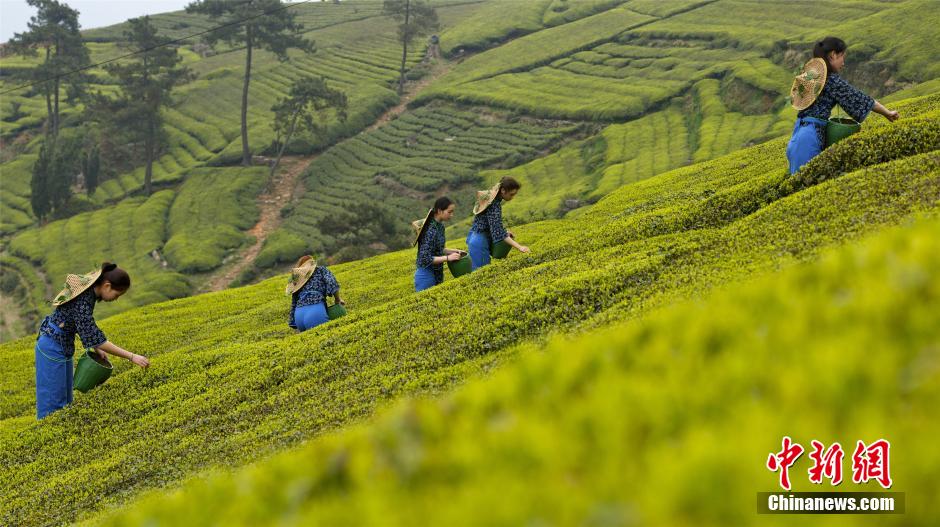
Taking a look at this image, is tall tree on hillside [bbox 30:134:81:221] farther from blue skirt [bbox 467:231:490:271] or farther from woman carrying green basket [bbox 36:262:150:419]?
blue skirt [bbox 467:231:490:271]

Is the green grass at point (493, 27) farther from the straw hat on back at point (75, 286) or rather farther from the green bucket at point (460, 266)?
the straw hat on back at point (75, 286)

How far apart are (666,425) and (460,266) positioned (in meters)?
10.9

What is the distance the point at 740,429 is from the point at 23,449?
33.5 ft

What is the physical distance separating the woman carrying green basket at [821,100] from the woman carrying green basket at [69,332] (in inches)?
371

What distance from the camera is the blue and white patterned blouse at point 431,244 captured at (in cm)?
1275

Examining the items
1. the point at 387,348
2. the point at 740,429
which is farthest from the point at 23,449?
the point at 740,429

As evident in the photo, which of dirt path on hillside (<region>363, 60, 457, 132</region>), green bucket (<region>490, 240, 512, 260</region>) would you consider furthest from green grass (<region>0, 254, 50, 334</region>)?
green bucket (<region>490, 240, 512, 260</region>)

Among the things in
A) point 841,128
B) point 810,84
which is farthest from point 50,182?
point 841,128

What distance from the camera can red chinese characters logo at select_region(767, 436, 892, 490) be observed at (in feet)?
7.48

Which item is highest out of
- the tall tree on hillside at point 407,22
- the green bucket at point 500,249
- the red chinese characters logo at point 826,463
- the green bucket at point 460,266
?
the tall tree on hillside at point 407,22

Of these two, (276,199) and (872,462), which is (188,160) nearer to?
(276,199)

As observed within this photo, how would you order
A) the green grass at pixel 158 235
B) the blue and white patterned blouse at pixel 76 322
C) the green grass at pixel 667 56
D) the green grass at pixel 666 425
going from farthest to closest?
the green grass at pixel 158 235, the green grass at pixel 667 56, the blue and white patterned blouse at pixel 76 322, the green grass at pixel 666 425

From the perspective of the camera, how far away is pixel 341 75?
82188mm

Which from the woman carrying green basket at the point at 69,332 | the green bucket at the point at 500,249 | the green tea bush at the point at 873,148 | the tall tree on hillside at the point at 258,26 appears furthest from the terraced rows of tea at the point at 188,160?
the green tea bush at the point at 873,148
